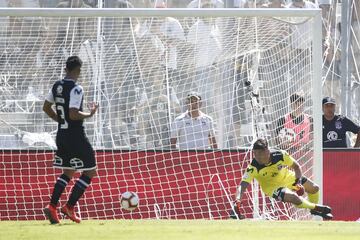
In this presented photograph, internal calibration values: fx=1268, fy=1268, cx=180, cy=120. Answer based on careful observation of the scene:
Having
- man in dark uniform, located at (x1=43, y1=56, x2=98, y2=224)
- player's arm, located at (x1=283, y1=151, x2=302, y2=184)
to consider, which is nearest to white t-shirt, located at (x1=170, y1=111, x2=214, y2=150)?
player's arm, located at (x1=283, y1=151, x2=302, y2=184)

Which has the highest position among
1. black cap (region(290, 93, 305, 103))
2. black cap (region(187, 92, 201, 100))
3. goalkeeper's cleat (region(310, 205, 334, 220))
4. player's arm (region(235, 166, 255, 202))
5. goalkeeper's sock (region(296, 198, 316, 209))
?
black cap (region(187, 92, 201, 100))

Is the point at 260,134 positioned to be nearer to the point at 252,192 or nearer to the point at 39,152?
the point at 252,192

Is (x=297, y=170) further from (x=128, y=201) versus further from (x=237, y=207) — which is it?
(x=128, y=201)

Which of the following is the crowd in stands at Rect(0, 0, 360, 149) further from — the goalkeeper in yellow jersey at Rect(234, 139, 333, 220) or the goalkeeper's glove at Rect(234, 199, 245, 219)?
the goalkeeper's glove at Rect(234, 199, 245, 219)

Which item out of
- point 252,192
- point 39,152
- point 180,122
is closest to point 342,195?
point 252,192

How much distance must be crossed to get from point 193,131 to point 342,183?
241cm

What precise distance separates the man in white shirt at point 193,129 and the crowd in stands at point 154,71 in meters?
0.06

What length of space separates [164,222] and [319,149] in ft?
12.0

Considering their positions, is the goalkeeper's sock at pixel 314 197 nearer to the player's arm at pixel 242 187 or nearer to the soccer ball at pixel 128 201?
the player's arm at pixel 242 187

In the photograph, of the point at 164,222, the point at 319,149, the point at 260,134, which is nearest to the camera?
the point at 164,222

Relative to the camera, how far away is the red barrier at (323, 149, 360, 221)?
62.6ft

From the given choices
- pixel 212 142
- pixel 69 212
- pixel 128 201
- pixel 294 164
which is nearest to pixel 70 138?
pixel 69 212

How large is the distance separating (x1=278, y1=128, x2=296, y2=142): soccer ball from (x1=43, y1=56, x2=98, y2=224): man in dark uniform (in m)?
4.51

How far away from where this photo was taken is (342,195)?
19094 mm
